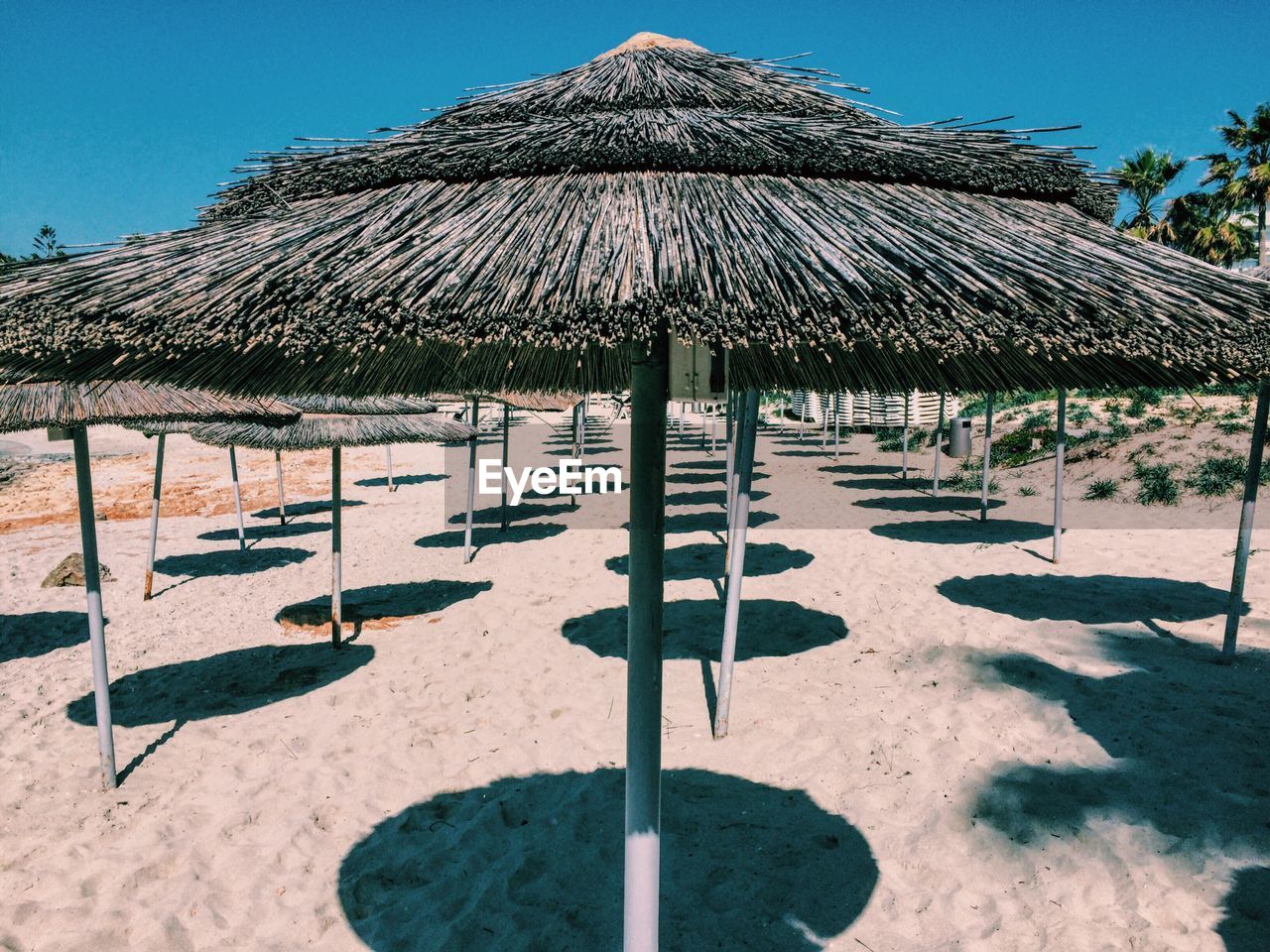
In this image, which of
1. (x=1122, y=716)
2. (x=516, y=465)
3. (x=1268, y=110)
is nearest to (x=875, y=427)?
(x=516, y=465)

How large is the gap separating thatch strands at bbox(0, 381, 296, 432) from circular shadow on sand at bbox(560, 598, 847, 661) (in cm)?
397

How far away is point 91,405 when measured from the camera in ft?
15.2

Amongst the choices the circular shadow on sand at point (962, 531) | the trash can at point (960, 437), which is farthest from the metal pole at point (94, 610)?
the trash can at point (960, 437)

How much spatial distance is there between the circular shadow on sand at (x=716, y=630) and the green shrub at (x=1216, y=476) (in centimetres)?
909

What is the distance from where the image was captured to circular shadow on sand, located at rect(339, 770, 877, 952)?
142 inches

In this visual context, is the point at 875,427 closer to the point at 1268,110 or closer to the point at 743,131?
the point at 1268,110

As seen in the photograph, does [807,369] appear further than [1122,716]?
No

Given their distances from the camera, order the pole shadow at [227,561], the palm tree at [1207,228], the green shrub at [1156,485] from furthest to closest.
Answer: the palm tree at [1207,228]
the green shrub at [1156,485]
the pole shadow at [227,561]

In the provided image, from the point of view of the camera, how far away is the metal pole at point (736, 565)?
4.85m

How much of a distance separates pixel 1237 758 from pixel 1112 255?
396 centimetres

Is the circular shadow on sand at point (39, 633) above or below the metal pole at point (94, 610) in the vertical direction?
below

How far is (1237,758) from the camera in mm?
4590

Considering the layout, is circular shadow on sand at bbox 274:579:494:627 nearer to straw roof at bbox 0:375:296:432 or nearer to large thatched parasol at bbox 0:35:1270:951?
straw roof at bbox 0:375:296:432

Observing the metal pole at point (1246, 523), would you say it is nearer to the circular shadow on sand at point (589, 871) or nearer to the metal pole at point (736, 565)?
the metal pole at point (736, 565)
